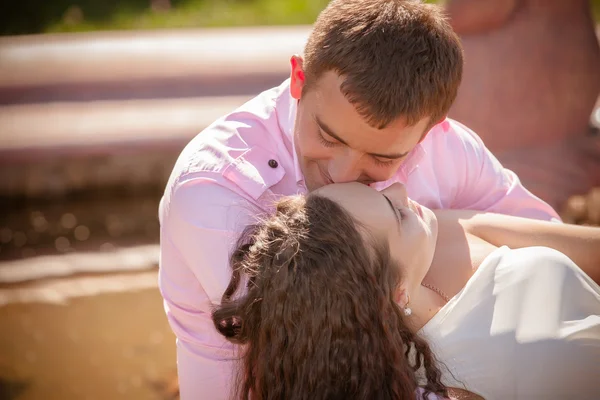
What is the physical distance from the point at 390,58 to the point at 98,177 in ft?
10.8

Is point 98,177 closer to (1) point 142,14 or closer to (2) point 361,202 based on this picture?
(1) point 142,14

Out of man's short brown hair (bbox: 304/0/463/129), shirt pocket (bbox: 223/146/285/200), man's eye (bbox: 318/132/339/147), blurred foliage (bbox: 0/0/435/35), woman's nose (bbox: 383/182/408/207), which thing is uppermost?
man's short brown hair (bbox: 304/0/463/129)

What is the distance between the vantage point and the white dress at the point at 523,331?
1948 mm

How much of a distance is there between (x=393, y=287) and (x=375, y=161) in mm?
396

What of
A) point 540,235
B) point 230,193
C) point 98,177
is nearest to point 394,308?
point 230,193

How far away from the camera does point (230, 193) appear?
2.15 meters

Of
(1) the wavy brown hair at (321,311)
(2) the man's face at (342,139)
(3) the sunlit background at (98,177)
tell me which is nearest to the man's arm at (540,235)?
(2) the man's face at (342,139)

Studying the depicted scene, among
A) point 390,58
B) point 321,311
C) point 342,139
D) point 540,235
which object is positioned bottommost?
point 540,235

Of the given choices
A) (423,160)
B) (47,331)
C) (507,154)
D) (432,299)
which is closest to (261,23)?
(507,154)

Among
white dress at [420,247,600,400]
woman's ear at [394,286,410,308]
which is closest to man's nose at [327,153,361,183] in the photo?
woman's ear at [394,286,410,308]

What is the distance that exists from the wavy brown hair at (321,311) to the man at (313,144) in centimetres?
26

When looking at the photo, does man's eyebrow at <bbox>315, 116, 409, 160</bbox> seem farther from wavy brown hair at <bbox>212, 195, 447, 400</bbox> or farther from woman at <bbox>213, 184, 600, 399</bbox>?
wavy brown hair at <bbox>212, 195, 447, 400</bbox>

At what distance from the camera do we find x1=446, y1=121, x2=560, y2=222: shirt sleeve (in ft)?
8.47

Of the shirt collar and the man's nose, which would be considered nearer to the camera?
the man's nose
